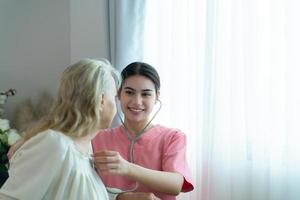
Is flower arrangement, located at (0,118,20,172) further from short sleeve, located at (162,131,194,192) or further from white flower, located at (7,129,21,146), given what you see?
short sleeve, located at (162,131,194,192)

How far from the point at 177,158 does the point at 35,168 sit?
69cm

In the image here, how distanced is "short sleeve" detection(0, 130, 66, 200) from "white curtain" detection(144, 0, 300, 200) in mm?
1060

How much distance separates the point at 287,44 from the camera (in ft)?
5.52

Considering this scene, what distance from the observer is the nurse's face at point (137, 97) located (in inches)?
61.8

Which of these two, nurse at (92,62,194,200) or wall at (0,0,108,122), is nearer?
nurse at (92,62,194,200)

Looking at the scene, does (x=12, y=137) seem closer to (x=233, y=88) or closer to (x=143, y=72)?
(x=143, y=72)

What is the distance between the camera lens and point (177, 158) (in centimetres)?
149

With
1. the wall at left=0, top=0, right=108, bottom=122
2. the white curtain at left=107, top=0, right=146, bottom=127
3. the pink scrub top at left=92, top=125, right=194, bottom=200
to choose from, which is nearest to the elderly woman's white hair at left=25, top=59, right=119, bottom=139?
the pink scrub top at left=92, top=125, right=194, bottom=200

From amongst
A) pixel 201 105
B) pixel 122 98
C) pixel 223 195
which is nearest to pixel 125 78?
pixel 122 98

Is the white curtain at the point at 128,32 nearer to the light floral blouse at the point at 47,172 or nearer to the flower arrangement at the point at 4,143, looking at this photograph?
the flower arrangement at the point at 4,143

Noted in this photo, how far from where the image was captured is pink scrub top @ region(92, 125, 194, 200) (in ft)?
4.86

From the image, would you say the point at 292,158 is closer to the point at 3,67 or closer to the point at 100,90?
the point at 100,90

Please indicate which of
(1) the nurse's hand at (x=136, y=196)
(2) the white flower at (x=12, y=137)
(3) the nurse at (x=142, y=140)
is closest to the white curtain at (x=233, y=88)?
(3) the nurse at (x=142, y=140)

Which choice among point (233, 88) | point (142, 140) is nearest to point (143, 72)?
point (142, 140)
